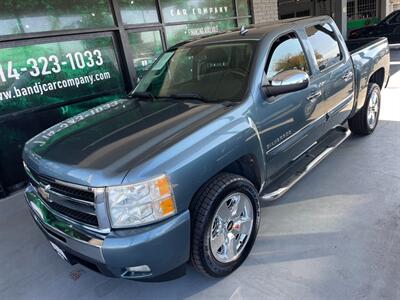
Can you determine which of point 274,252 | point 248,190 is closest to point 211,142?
point 248,190

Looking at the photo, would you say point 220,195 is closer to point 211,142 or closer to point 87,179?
point 211,142

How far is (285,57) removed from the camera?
10.9 ft

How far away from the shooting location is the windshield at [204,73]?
2984 mm

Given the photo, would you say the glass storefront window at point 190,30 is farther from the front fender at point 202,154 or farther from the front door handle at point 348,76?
Answer: the front fender at point 202,154

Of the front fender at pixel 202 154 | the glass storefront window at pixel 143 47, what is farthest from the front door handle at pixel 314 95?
the glass storefront window at pixel 143 47

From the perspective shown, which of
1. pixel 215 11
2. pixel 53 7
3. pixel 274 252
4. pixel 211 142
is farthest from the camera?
pixel 215 11

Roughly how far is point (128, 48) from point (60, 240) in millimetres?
4301

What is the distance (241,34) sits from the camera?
3408 mm

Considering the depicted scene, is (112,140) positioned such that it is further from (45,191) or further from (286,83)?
(286,83)

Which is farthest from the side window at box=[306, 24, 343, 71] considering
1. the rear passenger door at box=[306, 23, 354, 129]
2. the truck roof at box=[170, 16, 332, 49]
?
the truck roof at box=[170, 16, 332, 49]

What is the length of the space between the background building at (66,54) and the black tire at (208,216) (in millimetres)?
3507

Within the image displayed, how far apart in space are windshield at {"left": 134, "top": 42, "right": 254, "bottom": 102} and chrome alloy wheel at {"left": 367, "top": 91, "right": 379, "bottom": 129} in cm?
281

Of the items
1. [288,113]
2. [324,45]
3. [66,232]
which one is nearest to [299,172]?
[288,113]

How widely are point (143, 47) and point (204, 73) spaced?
3.44 m
